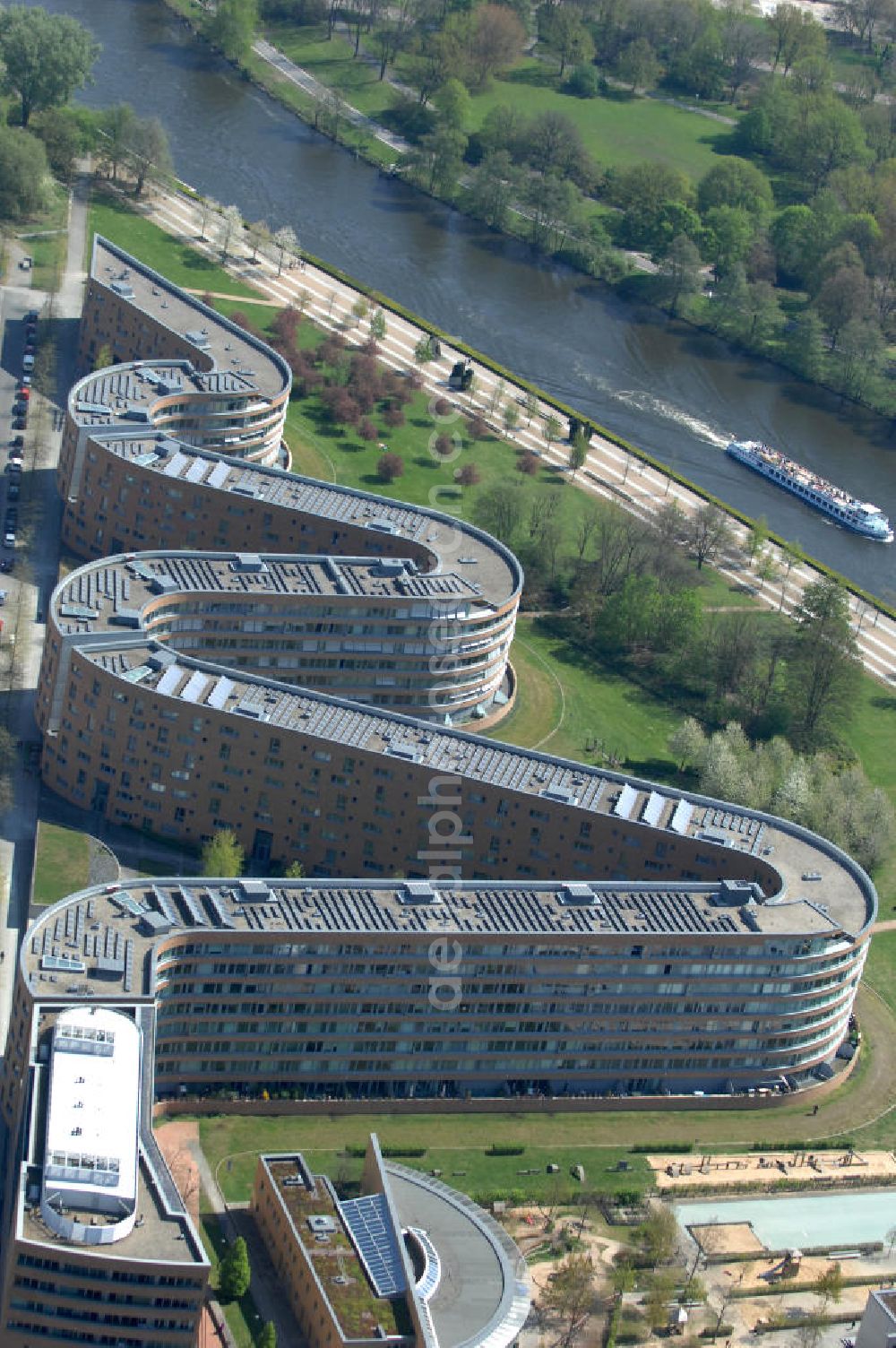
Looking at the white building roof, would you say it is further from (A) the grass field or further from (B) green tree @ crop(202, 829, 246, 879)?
(B) green tree @ crop(202, 829, 246, 879)

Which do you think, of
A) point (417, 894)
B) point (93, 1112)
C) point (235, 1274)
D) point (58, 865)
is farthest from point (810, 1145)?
point (58, 865)

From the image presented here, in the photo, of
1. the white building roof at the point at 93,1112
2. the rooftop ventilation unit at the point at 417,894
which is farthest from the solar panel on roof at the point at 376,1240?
the rooftop ventilation unit at the point at 417,894

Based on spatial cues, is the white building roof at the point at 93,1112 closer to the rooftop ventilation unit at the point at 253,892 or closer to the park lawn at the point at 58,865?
the rooftop ventilation unit at the point at 253,892

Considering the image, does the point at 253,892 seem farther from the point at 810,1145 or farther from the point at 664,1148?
the point at 810,1145

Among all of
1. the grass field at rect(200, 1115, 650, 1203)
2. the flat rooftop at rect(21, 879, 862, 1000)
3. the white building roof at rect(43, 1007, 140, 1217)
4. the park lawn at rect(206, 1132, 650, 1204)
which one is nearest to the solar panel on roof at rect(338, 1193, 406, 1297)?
the park lawn at rect(206, 1132, 650, 1204)

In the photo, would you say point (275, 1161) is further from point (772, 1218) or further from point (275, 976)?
point (772, 1218)
